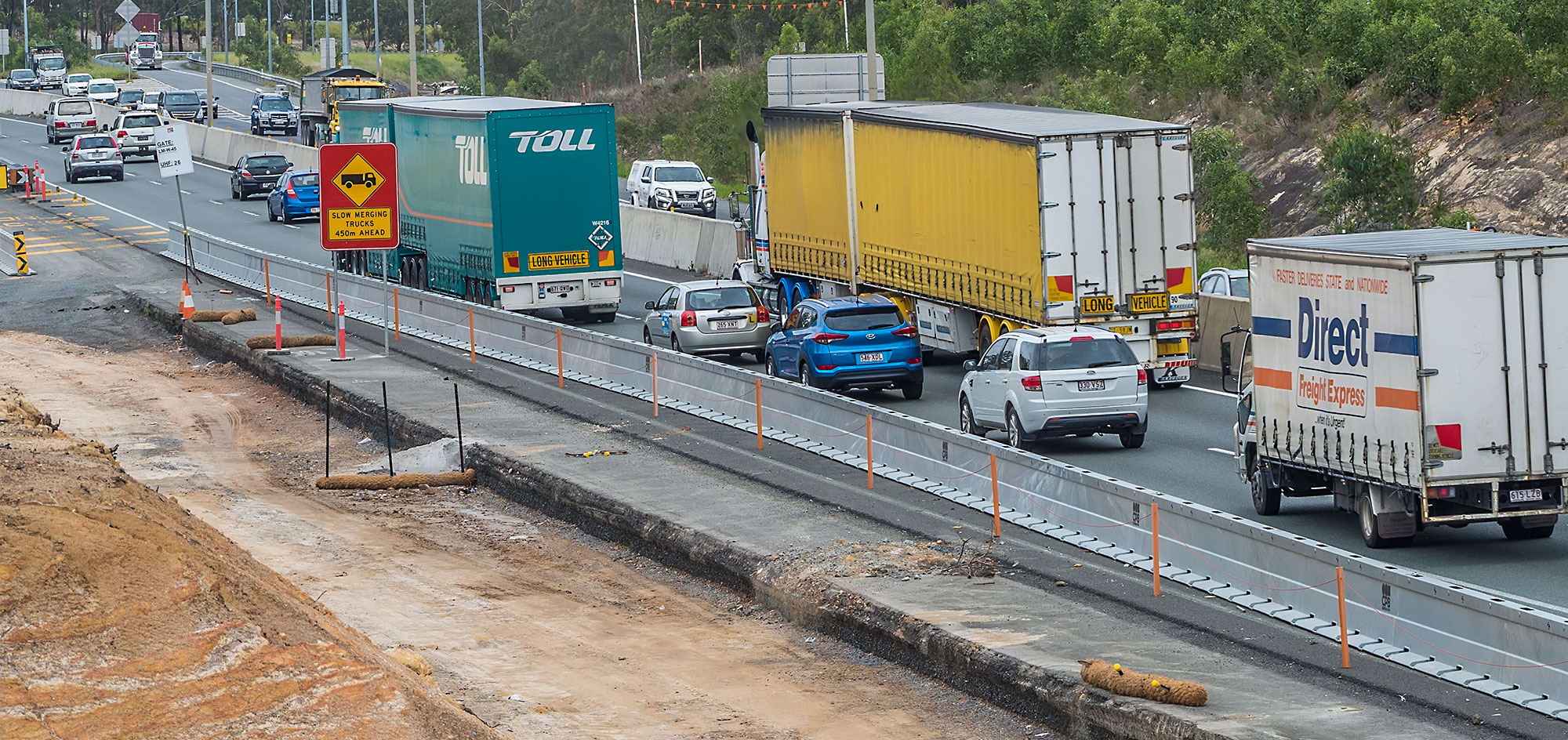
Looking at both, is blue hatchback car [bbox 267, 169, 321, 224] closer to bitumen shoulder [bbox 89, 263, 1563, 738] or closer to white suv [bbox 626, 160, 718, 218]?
white suv [bbox 626, 160, 718, 218]

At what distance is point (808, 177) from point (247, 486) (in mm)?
14816

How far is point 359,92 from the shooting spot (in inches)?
3140

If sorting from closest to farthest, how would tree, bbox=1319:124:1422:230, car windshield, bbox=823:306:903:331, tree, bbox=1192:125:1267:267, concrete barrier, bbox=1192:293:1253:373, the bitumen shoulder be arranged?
the bitumen shoulder < car windshield, bbox=823:306:903:331 < concrete barrier, bbox=1192:293:1253:373 < tree, bbox=1319:124:1422:230 < tree, bbox=1192:125:1267:267

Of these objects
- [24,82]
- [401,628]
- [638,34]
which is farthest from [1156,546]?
[24,82]

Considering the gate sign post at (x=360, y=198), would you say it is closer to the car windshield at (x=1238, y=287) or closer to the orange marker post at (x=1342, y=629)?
the car windshield at (x=1238, y=287)

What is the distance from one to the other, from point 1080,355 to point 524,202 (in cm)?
1478

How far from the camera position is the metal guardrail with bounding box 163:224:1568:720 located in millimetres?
12125

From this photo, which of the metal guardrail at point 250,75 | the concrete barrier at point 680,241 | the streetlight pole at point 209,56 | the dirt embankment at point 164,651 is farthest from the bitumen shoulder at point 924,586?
the metal guardrail at point 250,75

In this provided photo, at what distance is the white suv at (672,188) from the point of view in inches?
2224

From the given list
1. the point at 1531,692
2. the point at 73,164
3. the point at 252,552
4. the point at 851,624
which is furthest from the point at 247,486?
the point at 73,164

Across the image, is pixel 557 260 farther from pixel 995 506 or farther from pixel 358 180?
pixel 995 506

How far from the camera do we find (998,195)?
91.0 feet

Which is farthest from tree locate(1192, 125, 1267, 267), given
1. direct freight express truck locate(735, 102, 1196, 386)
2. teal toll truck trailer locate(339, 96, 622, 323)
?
teal toll truck trailer locate(339, 96, 622, 323)

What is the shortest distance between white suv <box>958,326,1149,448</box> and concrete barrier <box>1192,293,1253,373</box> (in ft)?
24.3
